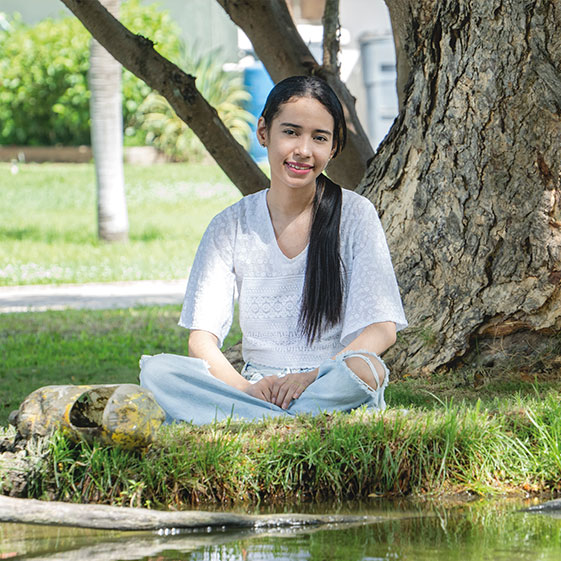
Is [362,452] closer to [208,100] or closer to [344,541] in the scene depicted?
[344,541]

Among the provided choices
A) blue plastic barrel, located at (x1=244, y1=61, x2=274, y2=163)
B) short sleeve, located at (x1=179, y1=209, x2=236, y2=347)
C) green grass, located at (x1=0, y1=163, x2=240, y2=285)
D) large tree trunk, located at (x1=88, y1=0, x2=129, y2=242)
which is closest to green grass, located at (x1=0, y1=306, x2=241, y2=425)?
short sleeve, located at (x1=179, y1=209, x2=236, y2=347)

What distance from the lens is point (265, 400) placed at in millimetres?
3922

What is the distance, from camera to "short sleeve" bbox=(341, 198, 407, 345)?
391 cm

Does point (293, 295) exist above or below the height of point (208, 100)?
below

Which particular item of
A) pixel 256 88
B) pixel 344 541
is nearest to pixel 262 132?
pixel 344 541

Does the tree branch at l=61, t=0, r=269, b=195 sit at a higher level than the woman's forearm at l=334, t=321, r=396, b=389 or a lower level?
higher

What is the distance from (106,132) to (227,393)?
33.5 ft

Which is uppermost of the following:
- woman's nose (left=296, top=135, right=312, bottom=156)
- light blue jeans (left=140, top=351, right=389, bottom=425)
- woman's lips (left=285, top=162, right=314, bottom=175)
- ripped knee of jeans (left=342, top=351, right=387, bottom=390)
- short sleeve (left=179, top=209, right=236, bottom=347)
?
woman's nose (left=296, top=135, right=312, bottom=156)

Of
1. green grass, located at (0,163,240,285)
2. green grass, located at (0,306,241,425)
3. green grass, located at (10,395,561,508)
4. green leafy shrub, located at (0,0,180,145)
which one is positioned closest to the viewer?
green grass, located at (10,395,561,508)

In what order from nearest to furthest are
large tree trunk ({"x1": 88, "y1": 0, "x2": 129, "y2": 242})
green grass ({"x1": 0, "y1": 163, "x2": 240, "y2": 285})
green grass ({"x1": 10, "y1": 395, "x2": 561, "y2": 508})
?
green grass ({"x1": 10, "y1": 395, "x2": 561, "y2": 508})
green grass ({"x1": 0, "y1": 163, "x2": 240, "y2": 285})
large tree trunk ({"x1": 88, "y1": 0, "x2": 129, "y2": 242})

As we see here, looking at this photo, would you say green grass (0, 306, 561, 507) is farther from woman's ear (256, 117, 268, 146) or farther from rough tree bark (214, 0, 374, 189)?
rough tree bark (214, 0, 374, 189)

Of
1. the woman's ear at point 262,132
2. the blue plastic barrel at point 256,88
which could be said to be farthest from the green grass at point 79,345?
the blue plastic barrel at point 256,88

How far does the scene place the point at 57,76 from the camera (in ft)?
68.2

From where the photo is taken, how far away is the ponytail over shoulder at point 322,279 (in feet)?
13.1
